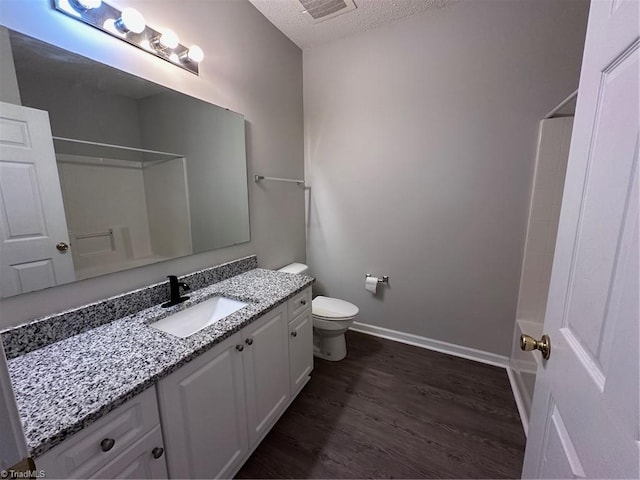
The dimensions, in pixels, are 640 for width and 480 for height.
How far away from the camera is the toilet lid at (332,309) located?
81.3 inches

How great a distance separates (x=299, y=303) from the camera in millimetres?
1668

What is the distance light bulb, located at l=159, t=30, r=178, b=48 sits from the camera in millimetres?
1306

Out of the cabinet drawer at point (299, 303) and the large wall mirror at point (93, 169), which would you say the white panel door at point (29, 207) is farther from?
the cabinet drawer at point (299, 303)

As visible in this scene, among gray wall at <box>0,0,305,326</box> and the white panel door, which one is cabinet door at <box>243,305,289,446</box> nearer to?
gray wall at <box>0,0,305,326</box>

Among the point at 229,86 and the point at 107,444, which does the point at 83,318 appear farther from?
the point at 229,86

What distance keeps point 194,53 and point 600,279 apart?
192 centimetres

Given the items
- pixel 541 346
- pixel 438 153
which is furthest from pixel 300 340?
pixel 438 153

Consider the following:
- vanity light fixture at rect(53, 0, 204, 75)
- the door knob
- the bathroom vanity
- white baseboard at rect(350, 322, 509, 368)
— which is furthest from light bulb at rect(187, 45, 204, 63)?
white baseboard at rect(350, 322, 509, 368)

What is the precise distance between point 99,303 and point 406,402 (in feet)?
6.10

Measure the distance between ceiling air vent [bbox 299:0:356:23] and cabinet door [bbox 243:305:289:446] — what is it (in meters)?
2.08

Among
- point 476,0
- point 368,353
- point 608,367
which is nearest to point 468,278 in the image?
point 368,353

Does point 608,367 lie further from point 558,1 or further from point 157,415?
point 558,1

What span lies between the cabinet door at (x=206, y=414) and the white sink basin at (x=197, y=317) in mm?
253

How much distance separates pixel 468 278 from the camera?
2.10 meters
